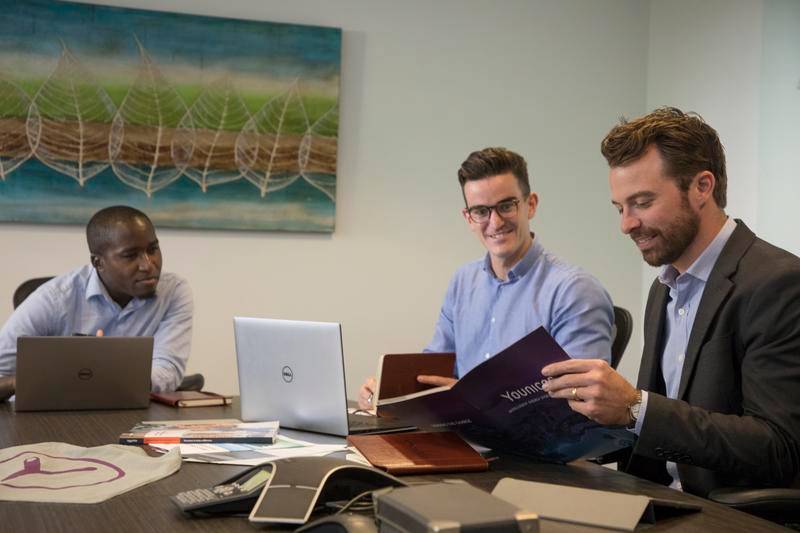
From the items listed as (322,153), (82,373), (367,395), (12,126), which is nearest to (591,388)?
(367,395)

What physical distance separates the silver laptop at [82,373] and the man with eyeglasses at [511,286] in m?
0.96

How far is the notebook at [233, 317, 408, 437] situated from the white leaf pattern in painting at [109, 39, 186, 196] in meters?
2.12

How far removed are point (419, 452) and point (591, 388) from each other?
36 cm

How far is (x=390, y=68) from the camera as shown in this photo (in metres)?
4.41

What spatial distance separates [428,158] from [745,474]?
299 cm

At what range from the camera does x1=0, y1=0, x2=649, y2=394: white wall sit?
13.7 ft

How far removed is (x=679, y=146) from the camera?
6.22ft

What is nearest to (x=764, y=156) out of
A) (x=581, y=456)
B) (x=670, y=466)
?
(x=670, y=466)

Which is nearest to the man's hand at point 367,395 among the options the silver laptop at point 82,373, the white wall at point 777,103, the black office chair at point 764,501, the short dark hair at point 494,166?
the silver laptop at point 82,373

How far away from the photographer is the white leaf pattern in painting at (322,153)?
4.23 metres

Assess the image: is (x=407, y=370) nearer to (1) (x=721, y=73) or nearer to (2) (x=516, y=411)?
(2) (x=516, y=411)

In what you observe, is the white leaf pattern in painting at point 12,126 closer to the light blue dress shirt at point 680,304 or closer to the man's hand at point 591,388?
the light blue dress shirt at point 680,304

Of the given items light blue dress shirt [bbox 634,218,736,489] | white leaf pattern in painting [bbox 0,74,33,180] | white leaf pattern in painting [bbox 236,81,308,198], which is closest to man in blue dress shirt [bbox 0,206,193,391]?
white leaf pattern in painting [bbox 0,74,33,180]

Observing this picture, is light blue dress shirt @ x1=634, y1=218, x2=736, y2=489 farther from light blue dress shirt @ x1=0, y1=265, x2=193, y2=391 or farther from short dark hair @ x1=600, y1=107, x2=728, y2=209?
light blue dress shirt @ x1=0, y1=265, x2=193, y2=391
